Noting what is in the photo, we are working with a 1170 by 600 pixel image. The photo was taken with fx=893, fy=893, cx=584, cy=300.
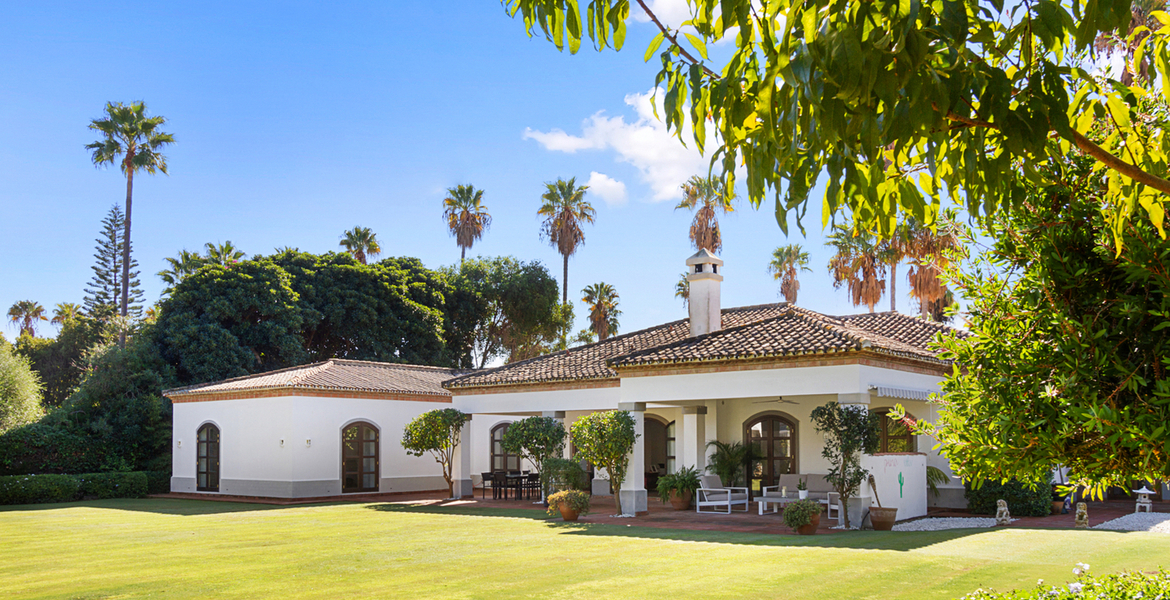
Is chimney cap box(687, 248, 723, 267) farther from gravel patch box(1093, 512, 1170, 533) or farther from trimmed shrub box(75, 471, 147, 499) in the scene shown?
trimmed shrub box(75, 471, 147, 499)

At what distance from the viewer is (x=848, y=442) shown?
16031 millimetres

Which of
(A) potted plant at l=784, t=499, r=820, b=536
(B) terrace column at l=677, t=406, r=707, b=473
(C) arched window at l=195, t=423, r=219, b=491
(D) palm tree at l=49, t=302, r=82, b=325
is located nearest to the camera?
(A) potted plant at l=784, t=499, r=820, b=536

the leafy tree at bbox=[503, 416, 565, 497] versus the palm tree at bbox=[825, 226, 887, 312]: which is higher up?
the palm tree at bbox=[825, 226, 887, 312]

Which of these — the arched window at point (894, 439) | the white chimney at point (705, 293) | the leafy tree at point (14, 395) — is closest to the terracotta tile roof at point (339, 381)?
the leafy tree at point (14, 395)

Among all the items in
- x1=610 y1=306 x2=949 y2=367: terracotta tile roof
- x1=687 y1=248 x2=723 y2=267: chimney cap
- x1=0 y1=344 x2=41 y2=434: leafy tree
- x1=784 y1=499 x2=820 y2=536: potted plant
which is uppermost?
x1=687 y1=248 x2=723 y2=267: chimney cap

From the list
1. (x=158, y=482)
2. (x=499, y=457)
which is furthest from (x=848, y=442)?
(x=158, y=482)

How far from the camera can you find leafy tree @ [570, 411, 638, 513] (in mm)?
18797

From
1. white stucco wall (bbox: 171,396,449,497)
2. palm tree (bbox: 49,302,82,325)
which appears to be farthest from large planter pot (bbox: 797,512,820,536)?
palm tree (bbox: 49,302,82,325)

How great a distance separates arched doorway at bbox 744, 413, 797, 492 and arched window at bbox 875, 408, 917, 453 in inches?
83.1

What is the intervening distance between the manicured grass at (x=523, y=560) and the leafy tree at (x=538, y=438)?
10.8 feet

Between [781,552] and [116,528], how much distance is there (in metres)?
13.2

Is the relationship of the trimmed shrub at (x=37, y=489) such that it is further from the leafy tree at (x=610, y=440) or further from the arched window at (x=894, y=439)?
the arched window at (x=894, y=439)

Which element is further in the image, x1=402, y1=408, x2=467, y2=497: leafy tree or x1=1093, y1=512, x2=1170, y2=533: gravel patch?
x1=402, y1=408, x2=467, y2=497: leafy tree

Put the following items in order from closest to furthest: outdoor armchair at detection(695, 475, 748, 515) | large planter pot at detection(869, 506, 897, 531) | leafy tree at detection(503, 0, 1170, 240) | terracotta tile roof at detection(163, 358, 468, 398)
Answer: leafy tree at detection(503, 0, 1170, 240) → large planter pot at detection(869, 506, 897, 531) → outdoor armchair at detection(695, 475, 748, 515) → terracotta tile roof at detection(163, 358, 468, 398)
